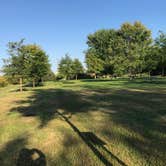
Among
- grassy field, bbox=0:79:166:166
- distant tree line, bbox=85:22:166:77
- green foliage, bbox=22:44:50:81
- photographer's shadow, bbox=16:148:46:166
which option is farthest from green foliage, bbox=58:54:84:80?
photographer's shadow, bbox=16:148:46:166

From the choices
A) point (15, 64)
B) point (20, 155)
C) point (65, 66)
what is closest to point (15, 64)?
point (15, 64)

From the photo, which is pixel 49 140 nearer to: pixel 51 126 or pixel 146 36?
pixel 51 126

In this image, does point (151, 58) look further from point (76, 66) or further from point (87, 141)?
point (87, 141)

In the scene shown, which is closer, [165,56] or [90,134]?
[90,134]

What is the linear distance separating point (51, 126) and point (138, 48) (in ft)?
112

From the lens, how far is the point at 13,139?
229 inches

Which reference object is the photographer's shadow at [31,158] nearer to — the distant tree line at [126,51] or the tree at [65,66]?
the distant tree line at [126,51]

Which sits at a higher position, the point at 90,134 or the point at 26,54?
the point at 26,54

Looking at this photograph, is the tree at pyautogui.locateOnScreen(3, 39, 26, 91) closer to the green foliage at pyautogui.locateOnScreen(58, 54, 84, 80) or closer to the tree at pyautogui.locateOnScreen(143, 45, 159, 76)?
the tree at pyautogui.locateOnScreen(143, 45, 159, 76)

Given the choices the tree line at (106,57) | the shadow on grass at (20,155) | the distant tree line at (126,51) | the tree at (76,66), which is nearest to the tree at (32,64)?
the tree line at (106,57)

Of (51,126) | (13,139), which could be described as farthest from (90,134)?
(13,139)

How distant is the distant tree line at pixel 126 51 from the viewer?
32594 mm

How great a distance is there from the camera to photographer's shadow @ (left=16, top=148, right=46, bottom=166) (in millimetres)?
4293

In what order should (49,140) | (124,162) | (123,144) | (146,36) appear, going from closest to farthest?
(124,162) → (123,144) → (49,140) → (146,36)
